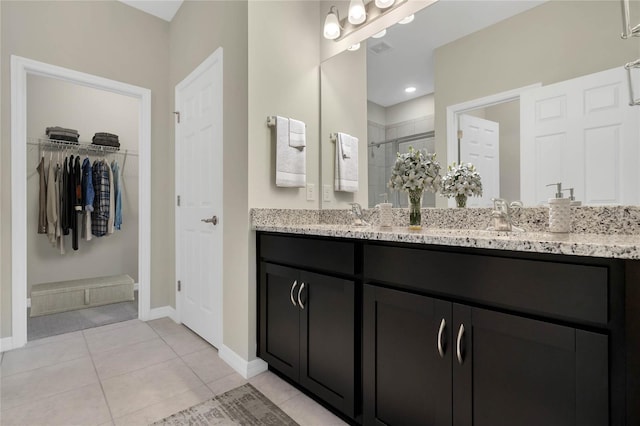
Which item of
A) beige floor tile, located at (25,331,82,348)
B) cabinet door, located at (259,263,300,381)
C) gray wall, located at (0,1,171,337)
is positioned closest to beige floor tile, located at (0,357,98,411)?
beige floor tile, located at (25,331,82,348)

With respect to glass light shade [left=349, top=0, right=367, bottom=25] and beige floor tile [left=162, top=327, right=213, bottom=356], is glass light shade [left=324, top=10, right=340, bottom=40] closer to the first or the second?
glass light shade [left=349, top=0, right=367, bottom=25]

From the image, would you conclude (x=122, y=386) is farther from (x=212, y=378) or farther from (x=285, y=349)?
(x=285, y=349)

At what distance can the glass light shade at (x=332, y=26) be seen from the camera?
211 cm

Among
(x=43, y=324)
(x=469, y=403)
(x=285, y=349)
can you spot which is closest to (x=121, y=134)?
(x=43, y=324)

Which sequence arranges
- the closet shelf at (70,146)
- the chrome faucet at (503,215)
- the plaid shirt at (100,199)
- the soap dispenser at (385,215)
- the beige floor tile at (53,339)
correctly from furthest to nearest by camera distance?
the plaid shirt at (100,199)
the closet shelf at (70,146)
the beige floor tile at (53,339)
the soap dispenser at (385,215)
the chrome faucet at (503,215)

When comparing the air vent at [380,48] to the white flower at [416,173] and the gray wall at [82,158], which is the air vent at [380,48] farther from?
the gray wall at [82,158]

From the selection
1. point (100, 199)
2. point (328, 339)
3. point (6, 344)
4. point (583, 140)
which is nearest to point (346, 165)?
point (328, 339)

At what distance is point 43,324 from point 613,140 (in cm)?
404

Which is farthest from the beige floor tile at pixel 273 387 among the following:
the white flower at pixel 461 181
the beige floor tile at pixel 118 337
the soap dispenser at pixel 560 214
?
the soap dispenser at pixel 560 214

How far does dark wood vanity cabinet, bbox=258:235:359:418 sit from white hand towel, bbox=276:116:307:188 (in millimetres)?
421

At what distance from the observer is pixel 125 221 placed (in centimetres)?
402

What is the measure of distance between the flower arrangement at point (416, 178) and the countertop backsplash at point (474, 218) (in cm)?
11

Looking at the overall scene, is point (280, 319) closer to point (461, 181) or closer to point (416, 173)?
point (416, 173)

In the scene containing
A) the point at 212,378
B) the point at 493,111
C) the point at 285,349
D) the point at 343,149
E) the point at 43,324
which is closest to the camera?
the point at 493,111
